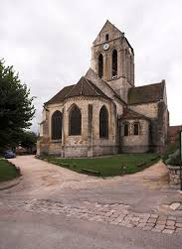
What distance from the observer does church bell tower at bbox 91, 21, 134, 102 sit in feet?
108

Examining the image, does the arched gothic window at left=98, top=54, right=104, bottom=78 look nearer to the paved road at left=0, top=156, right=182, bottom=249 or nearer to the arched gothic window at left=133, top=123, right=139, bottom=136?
the arched gothic window at left=133, top=123, right=139, bottom=136

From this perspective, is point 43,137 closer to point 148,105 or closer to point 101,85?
point 101,85

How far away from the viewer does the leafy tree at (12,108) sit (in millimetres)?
11078

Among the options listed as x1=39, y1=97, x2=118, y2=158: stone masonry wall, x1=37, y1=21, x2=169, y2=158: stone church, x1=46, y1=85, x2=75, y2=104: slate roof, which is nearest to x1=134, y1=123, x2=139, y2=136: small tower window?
x1=37, y1=21, x2=169, y2=158: stone church

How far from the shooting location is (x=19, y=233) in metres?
4.67

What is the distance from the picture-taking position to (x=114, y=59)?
1378 inches

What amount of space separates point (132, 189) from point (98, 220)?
3765 mm

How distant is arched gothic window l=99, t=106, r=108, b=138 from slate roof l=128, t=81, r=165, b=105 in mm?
8034

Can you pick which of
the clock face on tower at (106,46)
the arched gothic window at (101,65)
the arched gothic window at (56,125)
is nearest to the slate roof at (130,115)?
the arched gothic window at (101,65)

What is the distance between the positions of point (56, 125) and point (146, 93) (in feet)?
50.5

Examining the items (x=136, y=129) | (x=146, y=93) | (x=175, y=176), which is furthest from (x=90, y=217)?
(x=146, y=93)

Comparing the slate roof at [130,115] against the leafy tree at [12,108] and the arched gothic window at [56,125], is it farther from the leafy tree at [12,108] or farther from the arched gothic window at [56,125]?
the leafy tree at [12,108]

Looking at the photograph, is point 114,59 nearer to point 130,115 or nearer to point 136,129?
point 130,115

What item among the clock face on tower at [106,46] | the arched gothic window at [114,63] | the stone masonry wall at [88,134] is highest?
the clock face on tower at [106,46]
